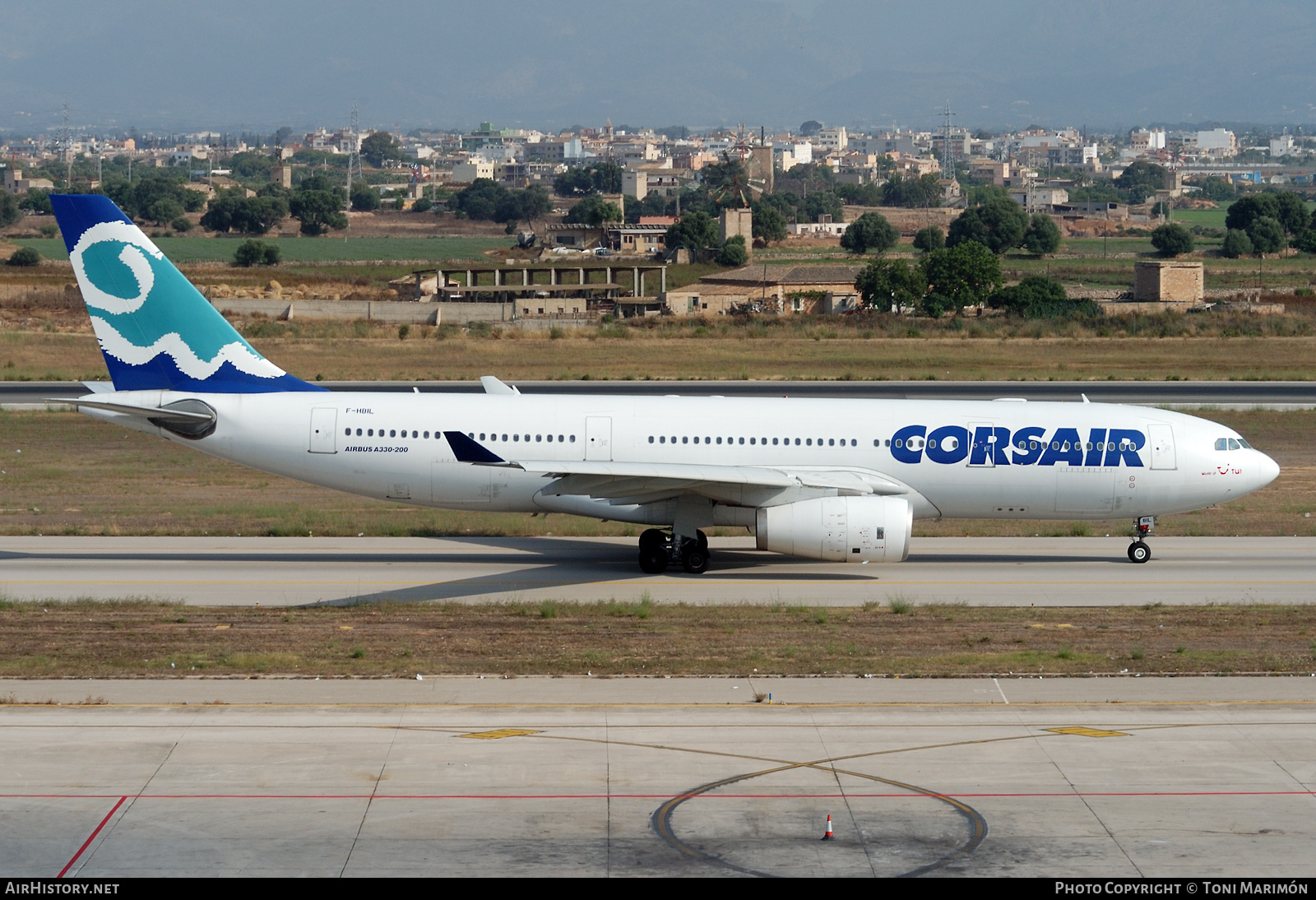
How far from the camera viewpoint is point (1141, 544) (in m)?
31.6

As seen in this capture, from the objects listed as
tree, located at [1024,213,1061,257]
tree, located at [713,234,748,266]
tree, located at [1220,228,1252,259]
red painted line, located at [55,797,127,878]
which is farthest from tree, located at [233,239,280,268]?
red painted line, located at [55,797,127,878]

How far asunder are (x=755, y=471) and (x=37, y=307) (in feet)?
290

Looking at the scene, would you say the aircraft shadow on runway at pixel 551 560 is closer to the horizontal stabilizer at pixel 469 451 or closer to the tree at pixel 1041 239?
the horizontal stabilizer at pixel 469 451

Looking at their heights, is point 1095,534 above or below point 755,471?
below

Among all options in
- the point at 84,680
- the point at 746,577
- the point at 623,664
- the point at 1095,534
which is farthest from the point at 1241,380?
the point at 84,680

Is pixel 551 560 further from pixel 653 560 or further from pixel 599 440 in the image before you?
pixel 599 440

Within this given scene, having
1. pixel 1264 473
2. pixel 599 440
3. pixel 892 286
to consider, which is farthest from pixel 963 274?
pixel 599 440

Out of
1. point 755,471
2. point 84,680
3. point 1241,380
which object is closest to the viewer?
point 84,680

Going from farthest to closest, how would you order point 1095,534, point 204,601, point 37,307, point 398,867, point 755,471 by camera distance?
point 37,307 < point 1095,534 < point 755,471 < point 204,601 < point 398,867

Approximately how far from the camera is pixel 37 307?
336ft

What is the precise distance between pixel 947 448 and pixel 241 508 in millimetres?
19325

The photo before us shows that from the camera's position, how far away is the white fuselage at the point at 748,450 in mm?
30344

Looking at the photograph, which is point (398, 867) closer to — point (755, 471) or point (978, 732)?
point (978, 732)

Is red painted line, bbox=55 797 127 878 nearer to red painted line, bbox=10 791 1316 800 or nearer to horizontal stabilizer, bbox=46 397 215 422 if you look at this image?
red painted line, bbox=10 791 1316 800
